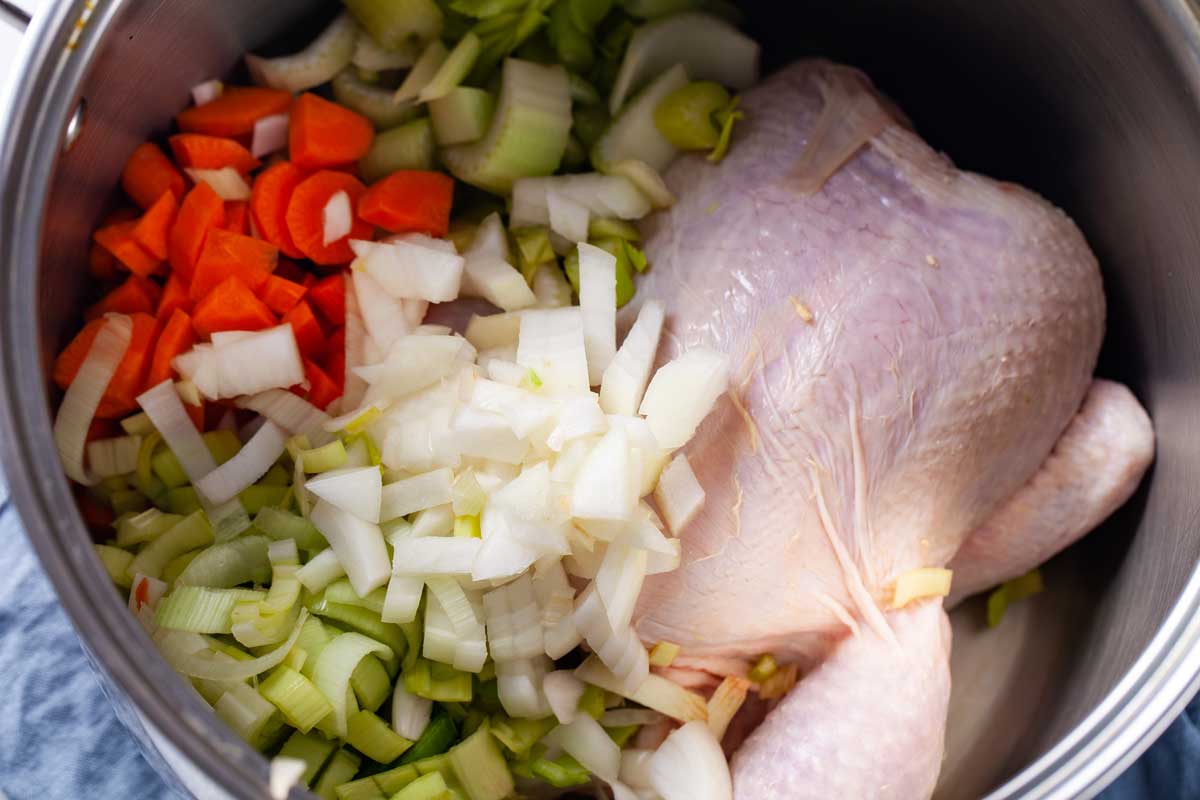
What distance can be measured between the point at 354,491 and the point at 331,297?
0.90 feet

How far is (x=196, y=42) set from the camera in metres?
1.19

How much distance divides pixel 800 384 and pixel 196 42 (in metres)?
0.78

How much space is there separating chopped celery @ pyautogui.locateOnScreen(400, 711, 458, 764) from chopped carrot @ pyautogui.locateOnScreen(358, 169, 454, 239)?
0.57 meters

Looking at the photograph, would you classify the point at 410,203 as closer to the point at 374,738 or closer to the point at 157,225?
the point at 157,225

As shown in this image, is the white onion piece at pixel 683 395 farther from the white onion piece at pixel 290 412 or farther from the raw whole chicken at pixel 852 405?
the white onion piece at pixel 290 412

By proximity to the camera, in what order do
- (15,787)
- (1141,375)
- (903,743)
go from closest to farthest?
(903,743) < (15,787) < (1141,375)

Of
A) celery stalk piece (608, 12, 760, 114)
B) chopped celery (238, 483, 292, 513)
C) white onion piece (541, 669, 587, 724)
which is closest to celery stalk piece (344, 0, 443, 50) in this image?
celery stalk piece (608, 12, 760, 114)

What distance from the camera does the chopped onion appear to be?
4.12 ft

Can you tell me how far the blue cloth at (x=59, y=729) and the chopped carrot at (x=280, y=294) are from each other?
0.39 metres

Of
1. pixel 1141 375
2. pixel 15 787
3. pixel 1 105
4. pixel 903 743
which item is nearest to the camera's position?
pixel 1 105

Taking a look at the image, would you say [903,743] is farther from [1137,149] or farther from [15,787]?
[15,787]

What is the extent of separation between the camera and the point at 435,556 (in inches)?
42.8

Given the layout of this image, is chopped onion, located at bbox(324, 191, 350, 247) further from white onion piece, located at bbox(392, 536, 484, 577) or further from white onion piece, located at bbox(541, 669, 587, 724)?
white onion piece, located at bbox(541, 669, 587, 724)

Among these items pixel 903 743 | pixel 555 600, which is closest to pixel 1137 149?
pixel 903 743
